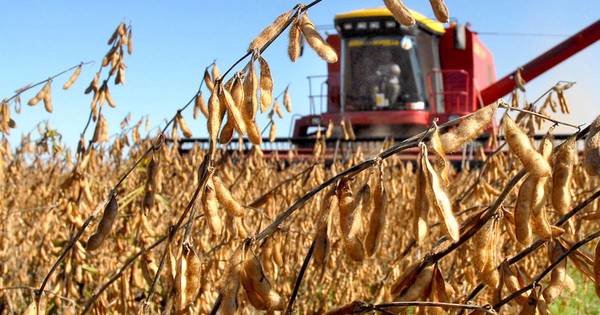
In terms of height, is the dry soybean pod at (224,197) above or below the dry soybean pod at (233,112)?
below

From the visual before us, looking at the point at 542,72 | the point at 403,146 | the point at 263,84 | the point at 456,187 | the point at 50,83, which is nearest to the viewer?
the point at 403,146

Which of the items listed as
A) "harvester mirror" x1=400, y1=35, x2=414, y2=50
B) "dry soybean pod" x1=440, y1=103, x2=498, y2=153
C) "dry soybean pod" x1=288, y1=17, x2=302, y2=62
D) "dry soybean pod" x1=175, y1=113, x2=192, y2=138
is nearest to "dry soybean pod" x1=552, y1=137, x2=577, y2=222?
"dry soybean pod" x1=440, y1=103, x2=498, y2=153

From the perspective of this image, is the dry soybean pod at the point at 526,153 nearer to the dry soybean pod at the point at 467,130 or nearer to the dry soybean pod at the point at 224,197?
the dry soybean pod at the point at 467,130

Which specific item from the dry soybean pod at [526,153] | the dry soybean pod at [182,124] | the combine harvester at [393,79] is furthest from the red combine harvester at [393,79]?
the dry soybean pod at [526,153]

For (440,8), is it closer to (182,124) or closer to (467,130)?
(467,130)

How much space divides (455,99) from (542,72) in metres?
1.48

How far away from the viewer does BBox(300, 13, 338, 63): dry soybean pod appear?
3.65 feet

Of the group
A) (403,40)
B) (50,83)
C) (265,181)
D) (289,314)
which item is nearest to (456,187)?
(265,181)

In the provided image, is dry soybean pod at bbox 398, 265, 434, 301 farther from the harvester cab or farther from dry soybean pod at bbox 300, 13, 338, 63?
the harvester cab

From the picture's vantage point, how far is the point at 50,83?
2510 millimetres

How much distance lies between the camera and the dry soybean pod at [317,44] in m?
1.11

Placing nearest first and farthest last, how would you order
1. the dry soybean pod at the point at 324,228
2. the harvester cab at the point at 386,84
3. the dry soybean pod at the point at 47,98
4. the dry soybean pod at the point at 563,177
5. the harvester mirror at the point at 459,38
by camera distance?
the dry soybean pod at the point at 563,177 < the dry soybean pod at the point at 324,228 < the dry soybean pod at the point at 47,98 < the harvester mirror at the point at 459,38 < the harvester cab at the point at 386,84

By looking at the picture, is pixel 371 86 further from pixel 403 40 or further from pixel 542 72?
pixel 542 72

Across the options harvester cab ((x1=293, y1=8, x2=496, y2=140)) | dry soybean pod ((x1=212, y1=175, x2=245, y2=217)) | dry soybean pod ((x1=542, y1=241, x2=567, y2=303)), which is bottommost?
dry soybean pod ((x1=542, y1=241, x2=567, y2=303))
